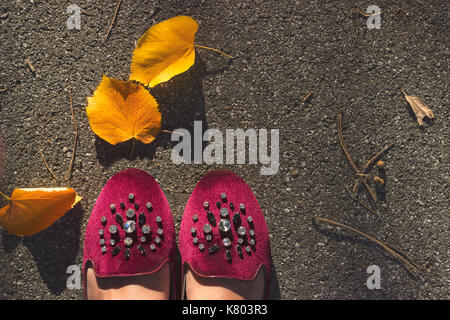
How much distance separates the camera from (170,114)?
172 centimetres

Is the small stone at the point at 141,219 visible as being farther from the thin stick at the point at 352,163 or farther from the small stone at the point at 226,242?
the thin stick at the point at 352,163

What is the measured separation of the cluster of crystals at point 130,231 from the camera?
1.58m

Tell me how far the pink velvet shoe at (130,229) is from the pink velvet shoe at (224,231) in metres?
0.11

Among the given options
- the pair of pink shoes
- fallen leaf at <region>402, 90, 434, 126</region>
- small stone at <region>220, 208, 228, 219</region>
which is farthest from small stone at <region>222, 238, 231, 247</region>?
fallen leaf at <region>402, 90, 434, 126</region>

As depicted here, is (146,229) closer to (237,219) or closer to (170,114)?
(237,219)

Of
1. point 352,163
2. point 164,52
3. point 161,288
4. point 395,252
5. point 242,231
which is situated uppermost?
point 164,52

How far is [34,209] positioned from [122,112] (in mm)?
588

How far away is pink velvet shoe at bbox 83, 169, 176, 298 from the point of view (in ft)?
5.18

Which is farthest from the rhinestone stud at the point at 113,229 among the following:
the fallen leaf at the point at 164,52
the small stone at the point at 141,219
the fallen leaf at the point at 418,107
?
the fallen leaf at the point at 418,107

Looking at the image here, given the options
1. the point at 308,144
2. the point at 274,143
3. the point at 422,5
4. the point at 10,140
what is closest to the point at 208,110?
the point at 274,143

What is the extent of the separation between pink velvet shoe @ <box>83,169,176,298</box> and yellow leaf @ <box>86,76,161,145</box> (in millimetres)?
182

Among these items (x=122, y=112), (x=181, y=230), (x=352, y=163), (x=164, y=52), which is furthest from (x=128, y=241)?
(x=352, y=163)

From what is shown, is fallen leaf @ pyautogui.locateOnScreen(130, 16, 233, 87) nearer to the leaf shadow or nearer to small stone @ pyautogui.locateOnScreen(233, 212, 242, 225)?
small stone @ pyautogui.locateOnScreen(233, 212, 242, 225)

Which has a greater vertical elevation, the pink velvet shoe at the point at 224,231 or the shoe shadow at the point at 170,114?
the shoe shadow at the point at 170,114
